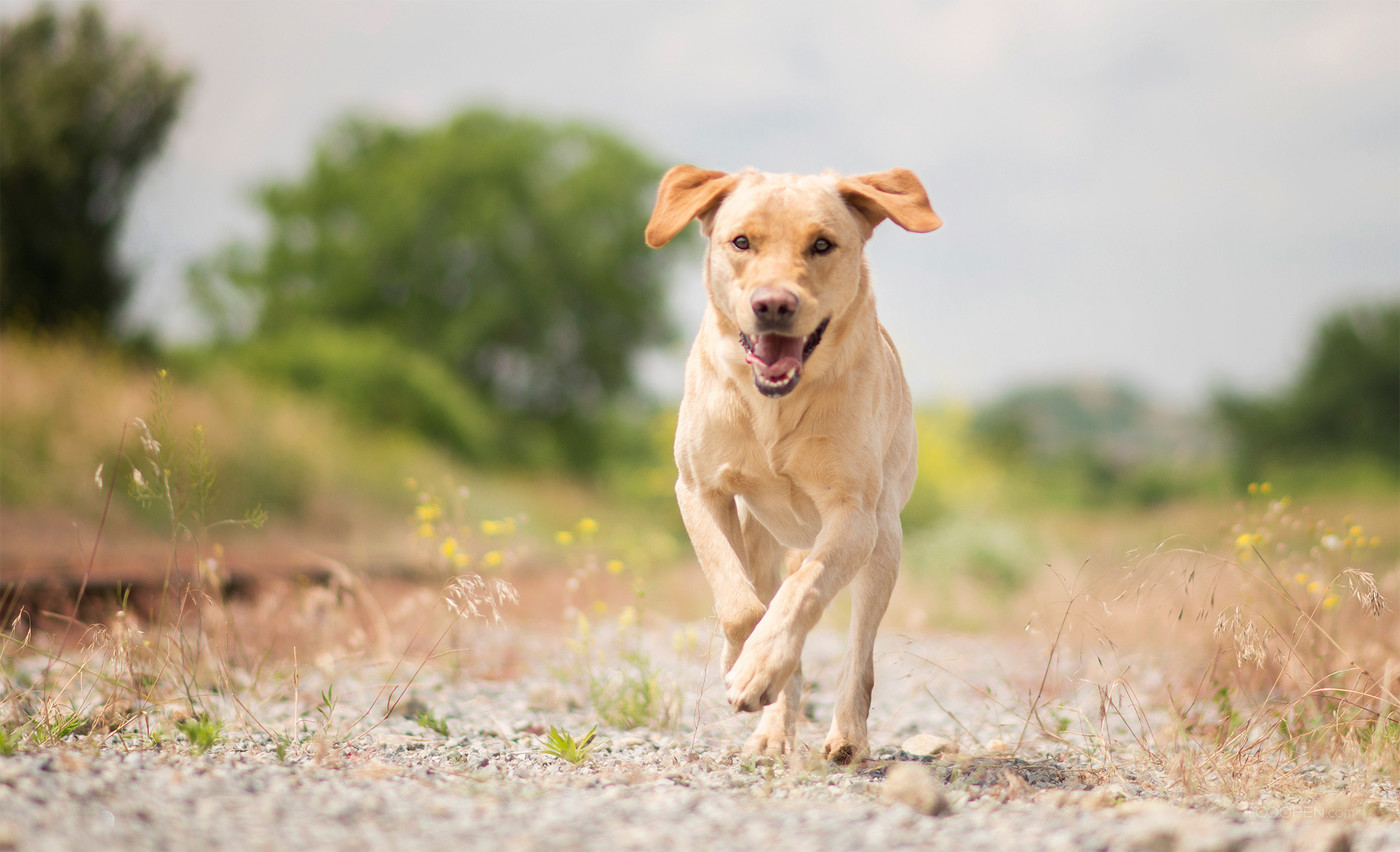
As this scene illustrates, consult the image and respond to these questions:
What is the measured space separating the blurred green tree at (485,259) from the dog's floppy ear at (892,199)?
101 feet

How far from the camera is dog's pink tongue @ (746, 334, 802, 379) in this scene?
12.3 ft

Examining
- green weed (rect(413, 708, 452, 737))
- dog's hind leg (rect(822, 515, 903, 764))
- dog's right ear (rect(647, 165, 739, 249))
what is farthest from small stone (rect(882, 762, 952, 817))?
dog's right ear (rect(647, 165, 739, 249))

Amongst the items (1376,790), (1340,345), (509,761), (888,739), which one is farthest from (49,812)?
(1340,345)

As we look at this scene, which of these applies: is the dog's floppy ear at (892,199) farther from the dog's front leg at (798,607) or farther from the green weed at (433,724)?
the green weed at (433,724)

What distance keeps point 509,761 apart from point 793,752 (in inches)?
41.6

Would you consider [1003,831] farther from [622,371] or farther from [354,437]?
[622,371]

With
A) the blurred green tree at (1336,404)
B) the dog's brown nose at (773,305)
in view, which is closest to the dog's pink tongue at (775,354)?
the dog's brown nose at (773,305)

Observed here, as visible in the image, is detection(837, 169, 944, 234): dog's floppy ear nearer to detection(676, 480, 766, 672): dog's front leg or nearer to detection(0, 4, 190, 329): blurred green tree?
detection(676, 480, 766, 672): dog's front leg

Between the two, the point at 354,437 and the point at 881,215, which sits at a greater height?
the point at 881,215

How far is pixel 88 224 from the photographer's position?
1964 cm

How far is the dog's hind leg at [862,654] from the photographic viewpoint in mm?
3820

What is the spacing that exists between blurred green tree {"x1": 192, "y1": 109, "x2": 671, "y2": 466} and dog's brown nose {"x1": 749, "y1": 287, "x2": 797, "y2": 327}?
31205 mm

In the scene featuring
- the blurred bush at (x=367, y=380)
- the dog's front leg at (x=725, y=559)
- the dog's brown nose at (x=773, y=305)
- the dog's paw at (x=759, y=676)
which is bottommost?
the blurred bush at (x=367, y=380)

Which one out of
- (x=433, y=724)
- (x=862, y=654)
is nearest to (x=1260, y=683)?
(x=862, y=654)
